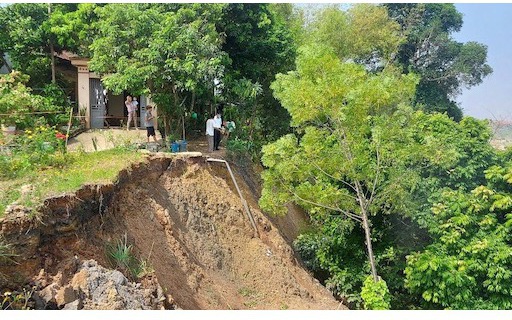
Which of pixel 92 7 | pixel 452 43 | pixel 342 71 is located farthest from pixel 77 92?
pixel 452 43

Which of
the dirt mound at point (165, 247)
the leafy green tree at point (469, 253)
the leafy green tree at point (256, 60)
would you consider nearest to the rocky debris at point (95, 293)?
the dirt mound at point (165, 247)

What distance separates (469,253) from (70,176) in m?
7.12

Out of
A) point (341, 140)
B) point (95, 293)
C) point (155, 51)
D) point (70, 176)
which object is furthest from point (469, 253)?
point (155, 51)

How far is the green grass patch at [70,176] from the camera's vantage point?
6973 mm

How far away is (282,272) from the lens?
Answer: 1031 centimetres

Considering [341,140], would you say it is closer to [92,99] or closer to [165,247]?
[165,247]

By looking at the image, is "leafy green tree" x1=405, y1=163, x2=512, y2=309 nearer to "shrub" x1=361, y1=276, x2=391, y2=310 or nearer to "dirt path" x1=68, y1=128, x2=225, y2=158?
"shrub" x1=361, y1=276, x2=391, y2=310

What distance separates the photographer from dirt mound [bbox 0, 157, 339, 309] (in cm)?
634

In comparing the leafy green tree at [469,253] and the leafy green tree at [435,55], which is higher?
the leafy green tree at [435,55]

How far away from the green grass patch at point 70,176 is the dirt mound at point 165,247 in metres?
0.18


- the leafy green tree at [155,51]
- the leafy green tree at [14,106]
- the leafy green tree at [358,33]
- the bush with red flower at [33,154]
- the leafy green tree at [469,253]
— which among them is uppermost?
the leafy green tree at [358,33]

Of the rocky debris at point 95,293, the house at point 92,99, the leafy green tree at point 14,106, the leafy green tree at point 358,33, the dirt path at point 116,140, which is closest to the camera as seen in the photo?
the rocky debris at point 95,293

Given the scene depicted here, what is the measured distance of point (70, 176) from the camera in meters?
7.95

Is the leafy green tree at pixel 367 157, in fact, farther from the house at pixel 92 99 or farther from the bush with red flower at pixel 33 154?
the house at pixel 92 99
